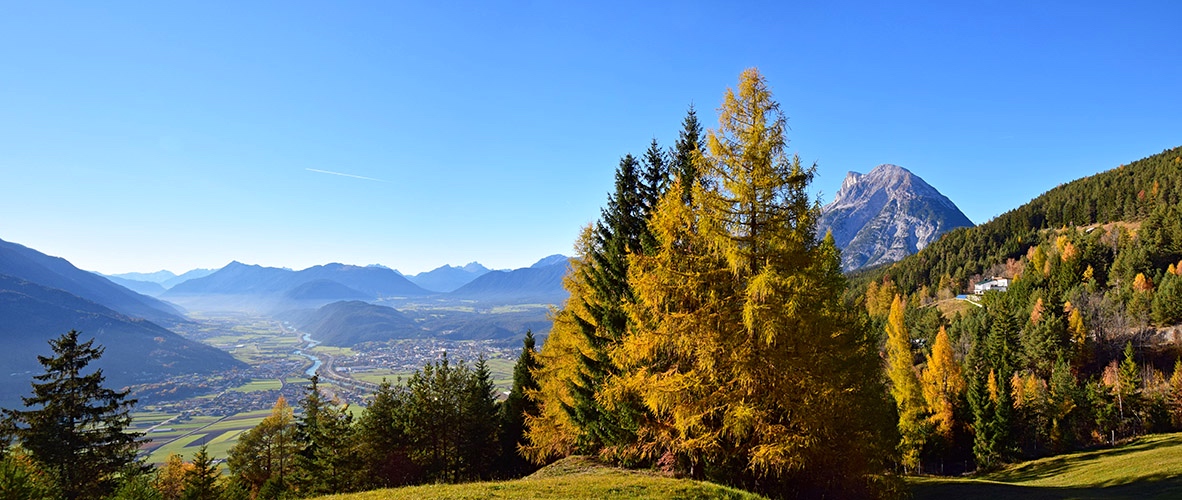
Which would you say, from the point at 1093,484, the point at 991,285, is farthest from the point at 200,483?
the point at 991,285

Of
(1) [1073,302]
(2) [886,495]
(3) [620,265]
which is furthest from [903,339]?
(1) [1073,302]

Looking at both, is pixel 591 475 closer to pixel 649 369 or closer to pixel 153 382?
pixel 649 369

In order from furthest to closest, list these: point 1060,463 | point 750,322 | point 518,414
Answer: point 1060,463, point 518,414, point 750,322

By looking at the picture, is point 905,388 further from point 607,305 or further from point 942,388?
point 607,305

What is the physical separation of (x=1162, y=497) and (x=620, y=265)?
2281cm

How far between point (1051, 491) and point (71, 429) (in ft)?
170

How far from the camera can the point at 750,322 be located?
13.1 meters

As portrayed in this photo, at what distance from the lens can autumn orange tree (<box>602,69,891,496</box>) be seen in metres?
13.6

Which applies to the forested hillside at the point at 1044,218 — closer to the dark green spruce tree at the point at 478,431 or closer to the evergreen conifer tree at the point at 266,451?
the dark green spruce tree at the point at 478,431

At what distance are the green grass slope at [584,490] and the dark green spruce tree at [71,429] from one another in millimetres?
20741

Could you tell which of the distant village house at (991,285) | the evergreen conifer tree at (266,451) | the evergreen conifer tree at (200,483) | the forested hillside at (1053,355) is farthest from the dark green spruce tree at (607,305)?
the distant village house at (991,285)

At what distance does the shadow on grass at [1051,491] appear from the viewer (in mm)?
20591

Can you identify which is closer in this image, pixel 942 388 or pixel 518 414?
pixel 518 414

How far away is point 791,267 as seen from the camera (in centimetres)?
1409
